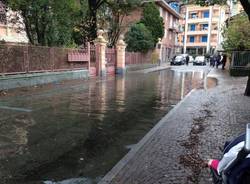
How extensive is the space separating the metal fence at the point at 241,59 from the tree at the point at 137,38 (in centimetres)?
1134

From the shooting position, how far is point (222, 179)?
252 centimetres

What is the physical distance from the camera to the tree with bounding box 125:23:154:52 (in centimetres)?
3105

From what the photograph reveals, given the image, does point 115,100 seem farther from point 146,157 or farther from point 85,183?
point 85,183

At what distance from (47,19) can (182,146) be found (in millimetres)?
13263

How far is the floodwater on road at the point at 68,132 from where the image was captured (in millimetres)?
4604

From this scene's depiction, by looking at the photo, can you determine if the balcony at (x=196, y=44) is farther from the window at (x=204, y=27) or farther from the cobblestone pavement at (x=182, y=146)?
the cobblestone pavement at (x=182, y=146)

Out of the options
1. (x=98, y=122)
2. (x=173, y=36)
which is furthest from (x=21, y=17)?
(x=173, y=36)

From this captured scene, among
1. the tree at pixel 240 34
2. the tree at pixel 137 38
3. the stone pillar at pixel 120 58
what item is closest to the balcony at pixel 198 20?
the tree at pixel 137 38

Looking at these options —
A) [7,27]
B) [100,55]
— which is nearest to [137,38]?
[100,55]

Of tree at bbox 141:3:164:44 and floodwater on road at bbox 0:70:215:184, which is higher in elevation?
tree at bbox 141:3:164:44

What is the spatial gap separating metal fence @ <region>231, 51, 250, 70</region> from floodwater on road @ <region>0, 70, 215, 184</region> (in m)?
13.0

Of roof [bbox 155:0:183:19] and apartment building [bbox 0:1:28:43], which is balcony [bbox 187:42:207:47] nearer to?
roof [bbox 155:0:183:19]

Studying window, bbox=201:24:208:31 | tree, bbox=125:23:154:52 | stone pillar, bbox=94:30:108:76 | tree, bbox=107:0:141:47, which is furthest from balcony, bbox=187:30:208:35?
stone pillar, bbox=94:30:108:76

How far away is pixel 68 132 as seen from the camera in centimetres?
671
